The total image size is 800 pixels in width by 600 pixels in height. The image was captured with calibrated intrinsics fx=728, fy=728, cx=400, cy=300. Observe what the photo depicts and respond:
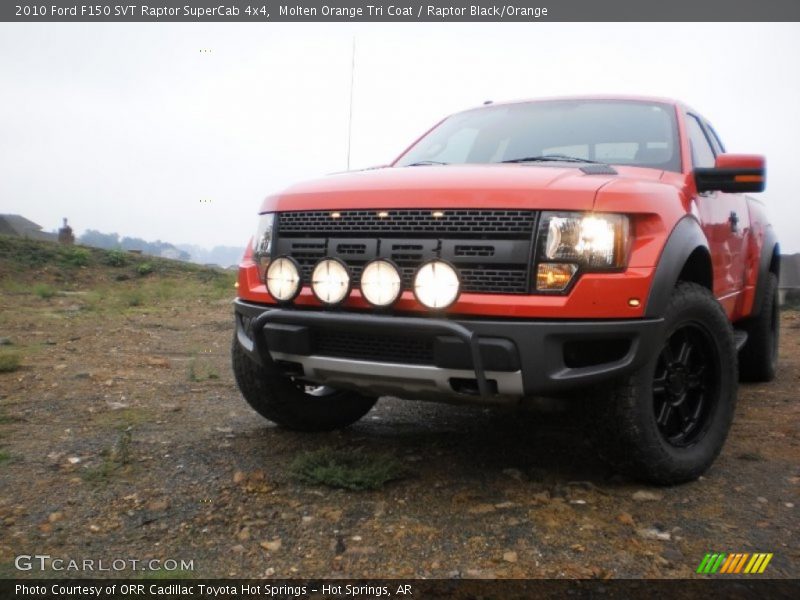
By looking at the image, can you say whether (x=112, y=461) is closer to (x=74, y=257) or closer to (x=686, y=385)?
(x=686, y=385)

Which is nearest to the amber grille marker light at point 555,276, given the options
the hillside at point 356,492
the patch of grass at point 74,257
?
the hillside at point 356,492

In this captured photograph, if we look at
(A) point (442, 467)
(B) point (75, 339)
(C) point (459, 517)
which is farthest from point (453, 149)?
(B) point (75, 339)

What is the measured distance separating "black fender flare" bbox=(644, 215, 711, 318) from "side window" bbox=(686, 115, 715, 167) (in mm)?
960

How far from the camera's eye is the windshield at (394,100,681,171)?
3.68m

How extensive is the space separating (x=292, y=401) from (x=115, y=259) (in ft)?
34.8

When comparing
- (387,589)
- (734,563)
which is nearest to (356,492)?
(387,589)

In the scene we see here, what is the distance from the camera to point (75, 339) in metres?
6.57

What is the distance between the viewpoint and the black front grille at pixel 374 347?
8.96 ft

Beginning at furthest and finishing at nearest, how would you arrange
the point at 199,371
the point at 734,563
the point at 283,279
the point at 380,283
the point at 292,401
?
the point at 199,371 → the point at 292,401 → the point at 283,279 → the point at 380,283 → the point at 734,563

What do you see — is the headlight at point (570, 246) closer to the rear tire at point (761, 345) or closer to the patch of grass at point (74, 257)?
the rear tire at point (761, 345)

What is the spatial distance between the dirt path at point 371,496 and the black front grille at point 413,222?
3.42ft

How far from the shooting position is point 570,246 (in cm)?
262

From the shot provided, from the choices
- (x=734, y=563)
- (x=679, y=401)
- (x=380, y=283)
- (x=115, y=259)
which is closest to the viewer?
(x=734, y=563)

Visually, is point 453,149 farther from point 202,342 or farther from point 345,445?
point 202,342
